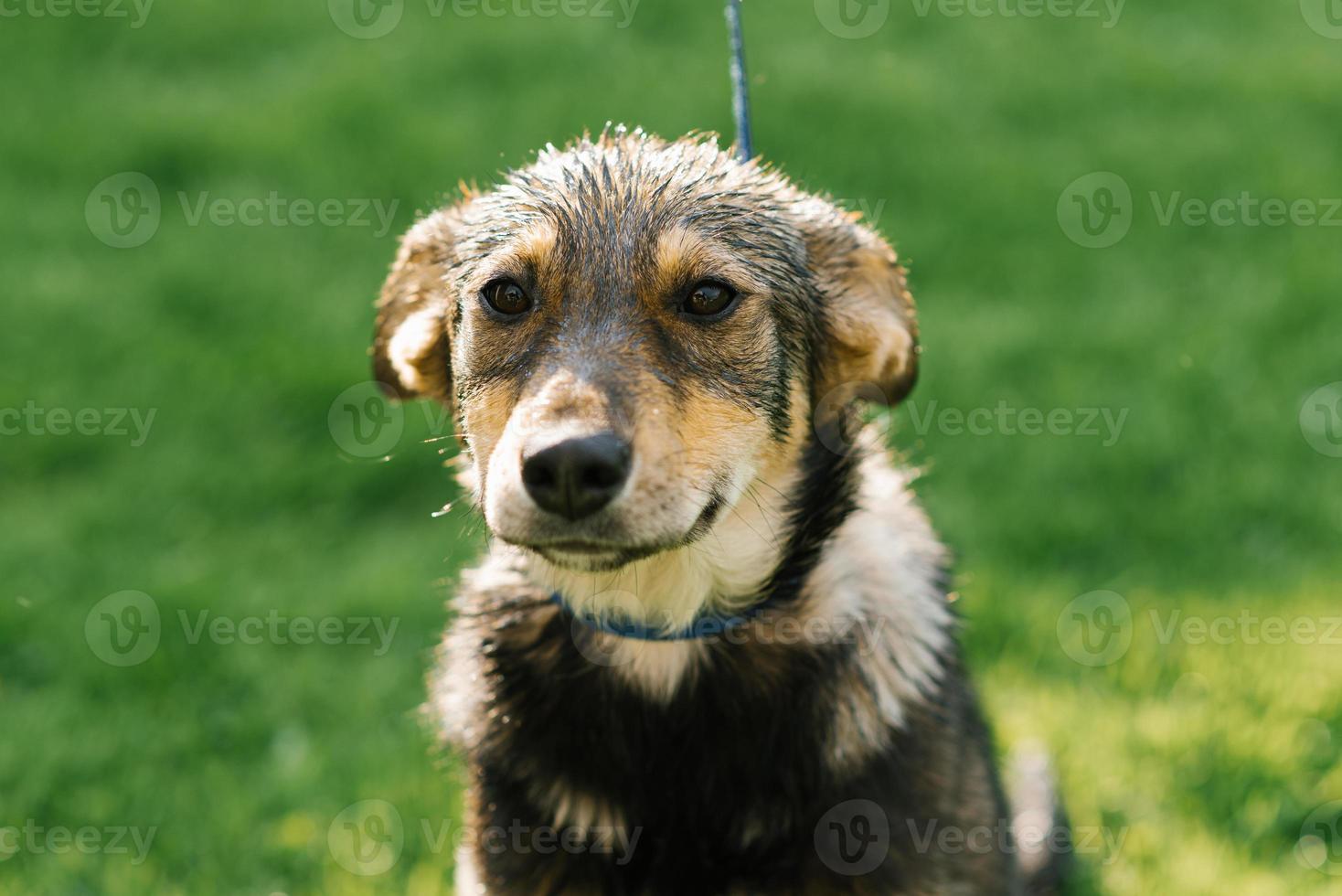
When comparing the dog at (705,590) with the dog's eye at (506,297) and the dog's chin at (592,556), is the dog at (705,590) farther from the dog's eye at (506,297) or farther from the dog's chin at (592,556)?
the dog's chin at (592,556)

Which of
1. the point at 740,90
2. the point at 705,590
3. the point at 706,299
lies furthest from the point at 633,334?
the point at 740,90

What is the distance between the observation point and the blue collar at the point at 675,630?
125 inches

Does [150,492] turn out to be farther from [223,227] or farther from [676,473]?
[676,473]

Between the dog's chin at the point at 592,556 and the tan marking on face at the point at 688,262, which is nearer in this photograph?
the dog's chin at the point at 592,556

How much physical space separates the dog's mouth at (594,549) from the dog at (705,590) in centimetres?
15

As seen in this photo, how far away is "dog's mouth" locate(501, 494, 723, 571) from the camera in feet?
8.58

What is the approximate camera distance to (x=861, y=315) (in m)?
3.31

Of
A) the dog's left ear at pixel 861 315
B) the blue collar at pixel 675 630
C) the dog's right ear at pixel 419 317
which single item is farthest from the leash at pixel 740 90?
the blue collar at pixel 675 630

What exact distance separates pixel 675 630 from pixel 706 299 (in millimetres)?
828

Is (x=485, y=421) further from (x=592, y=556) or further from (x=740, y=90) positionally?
(x=740, y=90)

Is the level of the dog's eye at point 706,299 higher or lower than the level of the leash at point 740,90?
lower

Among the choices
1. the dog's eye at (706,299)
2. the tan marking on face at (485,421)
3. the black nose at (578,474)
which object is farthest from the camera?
the dog's eye at (706,299)

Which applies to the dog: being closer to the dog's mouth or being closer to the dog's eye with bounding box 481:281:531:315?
the dog's eye with bounding box 481:281:531:315

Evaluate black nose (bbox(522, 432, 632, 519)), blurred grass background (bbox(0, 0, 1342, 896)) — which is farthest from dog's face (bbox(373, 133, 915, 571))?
blurred grass background (bbox(0, 0, 1342, 896))
